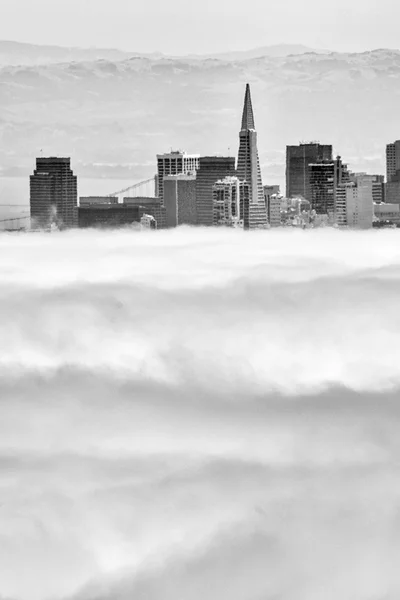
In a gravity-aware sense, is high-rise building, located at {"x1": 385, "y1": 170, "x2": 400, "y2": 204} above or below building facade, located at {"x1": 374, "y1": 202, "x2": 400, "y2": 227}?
above

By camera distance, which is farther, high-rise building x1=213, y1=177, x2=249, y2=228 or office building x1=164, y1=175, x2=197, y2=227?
high-rise building x1=213, y1=177, x2=249, y2=228

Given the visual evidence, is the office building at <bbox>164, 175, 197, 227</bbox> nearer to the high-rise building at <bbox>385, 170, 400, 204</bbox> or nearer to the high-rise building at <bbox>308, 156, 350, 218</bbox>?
the high-rise building at <bbox>308, 156, 350, 218</bbox>

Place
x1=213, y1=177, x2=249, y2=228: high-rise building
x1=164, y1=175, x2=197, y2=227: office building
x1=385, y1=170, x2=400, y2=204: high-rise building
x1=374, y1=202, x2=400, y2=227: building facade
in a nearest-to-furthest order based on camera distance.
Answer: x1=374, y1=202, x2=400, y2=227: building facade
x1=164, y1=175, x2=197, y2=227: office building
x1=213, y1=177, x2=249, y2=228: high-rise building
x1=385, y1=170, x2=400, y2=204: high-rise building

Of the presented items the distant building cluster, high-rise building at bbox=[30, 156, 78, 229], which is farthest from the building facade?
high-rise building at bbox=[30, 156, 78, 229]

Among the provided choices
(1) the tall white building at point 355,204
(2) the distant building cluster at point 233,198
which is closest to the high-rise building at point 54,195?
(2) the distant building cluster at point 233,198

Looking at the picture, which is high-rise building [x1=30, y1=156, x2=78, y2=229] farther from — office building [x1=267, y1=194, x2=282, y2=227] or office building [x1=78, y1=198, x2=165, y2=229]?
office building [x1=267, y1=194, x2=282, y2=227]

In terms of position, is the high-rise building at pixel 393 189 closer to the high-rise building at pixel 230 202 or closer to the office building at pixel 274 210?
the office building at pixel 274 210

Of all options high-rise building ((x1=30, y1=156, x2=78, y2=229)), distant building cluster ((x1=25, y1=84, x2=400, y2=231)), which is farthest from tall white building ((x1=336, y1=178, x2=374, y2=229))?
high-rise building ((x1=30, y1=156, x2=78, y2=229))

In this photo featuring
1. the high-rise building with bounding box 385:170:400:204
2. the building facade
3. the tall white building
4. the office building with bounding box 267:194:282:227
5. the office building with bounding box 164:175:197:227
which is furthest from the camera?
the high-rise building with bounding box 385:170:400:204
